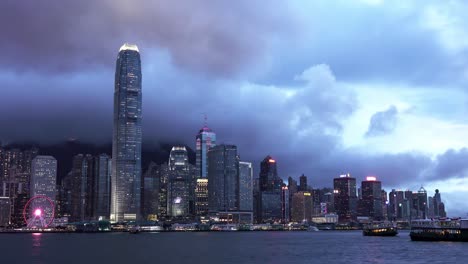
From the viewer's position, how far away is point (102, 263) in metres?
128

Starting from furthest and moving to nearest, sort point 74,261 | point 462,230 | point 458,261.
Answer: point 462,230 → point 74,261 → point 458,261

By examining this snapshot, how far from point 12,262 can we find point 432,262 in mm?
96297

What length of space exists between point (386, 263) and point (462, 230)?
267 ft

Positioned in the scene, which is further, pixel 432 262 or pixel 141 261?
pixel 141 261

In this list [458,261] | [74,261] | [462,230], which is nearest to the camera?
[458,261]

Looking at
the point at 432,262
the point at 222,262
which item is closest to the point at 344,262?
the point at 432,262

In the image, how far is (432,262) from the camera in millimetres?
125750

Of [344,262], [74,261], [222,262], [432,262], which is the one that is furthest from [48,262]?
[432,262]

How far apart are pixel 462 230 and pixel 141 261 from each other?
4697 inches

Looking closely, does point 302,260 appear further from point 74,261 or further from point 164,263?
point 74,261

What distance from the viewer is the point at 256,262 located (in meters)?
131

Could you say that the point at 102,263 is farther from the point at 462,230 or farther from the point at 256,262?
the point at 462,230

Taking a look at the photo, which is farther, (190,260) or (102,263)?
(190,260)

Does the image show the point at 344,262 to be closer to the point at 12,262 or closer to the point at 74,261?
the point at 74,261
